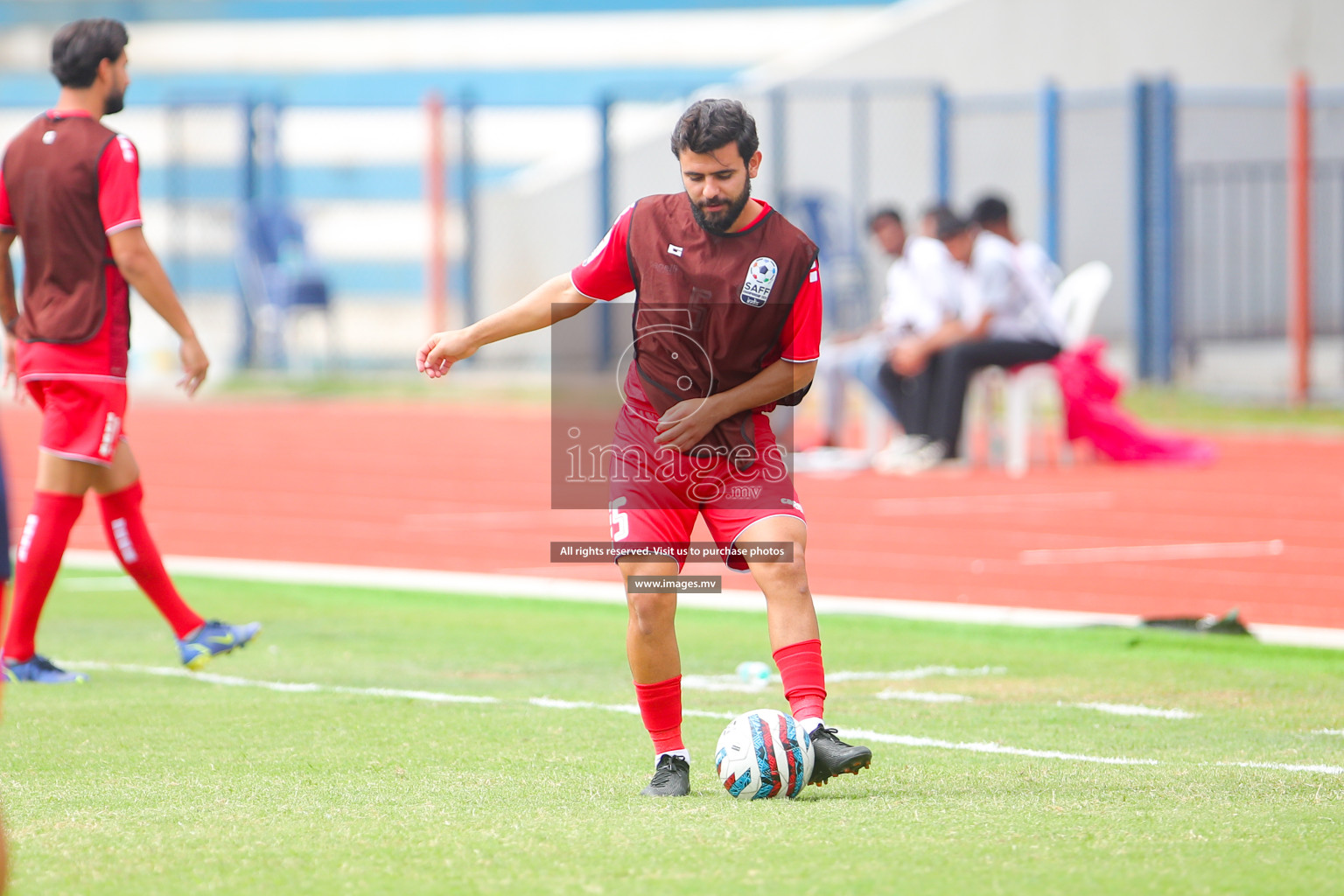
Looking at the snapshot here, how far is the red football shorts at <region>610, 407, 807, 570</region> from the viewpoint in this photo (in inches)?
180

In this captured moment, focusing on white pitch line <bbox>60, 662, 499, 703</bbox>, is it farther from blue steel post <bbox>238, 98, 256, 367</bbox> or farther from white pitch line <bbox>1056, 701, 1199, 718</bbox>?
blue steel post <bbox>238, 98, 256, 367</bbox>

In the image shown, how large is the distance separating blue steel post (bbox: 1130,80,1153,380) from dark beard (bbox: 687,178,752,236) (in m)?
13.8

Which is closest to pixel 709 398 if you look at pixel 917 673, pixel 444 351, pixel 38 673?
pixel 444 351

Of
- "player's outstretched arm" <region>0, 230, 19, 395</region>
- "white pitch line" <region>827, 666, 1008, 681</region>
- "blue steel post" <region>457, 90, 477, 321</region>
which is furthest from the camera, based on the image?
"blue steel post" <region>457, 90, 477, 321</region>

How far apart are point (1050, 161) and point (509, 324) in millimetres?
13920

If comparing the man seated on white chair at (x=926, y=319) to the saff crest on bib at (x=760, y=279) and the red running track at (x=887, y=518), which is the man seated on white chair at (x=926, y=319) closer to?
the red running track at (x=887, y=518)

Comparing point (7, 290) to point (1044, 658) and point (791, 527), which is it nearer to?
point (791, 527)

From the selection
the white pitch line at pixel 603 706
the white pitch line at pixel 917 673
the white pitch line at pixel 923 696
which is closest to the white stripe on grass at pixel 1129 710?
the white pitch line at pixel 923 696

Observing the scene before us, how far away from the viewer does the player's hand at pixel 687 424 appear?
4523 mm

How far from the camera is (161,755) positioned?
195 inches

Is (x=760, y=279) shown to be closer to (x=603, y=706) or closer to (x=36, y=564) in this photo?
(x=603, y=706)

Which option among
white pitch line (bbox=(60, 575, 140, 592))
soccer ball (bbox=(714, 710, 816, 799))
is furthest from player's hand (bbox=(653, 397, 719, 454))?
white pitch line (bbox=(60, 575, 140, 592))

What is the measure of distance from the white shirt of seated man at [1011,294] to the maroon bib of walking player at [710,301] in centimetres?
845

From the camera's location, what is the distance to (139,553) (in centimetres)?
629
